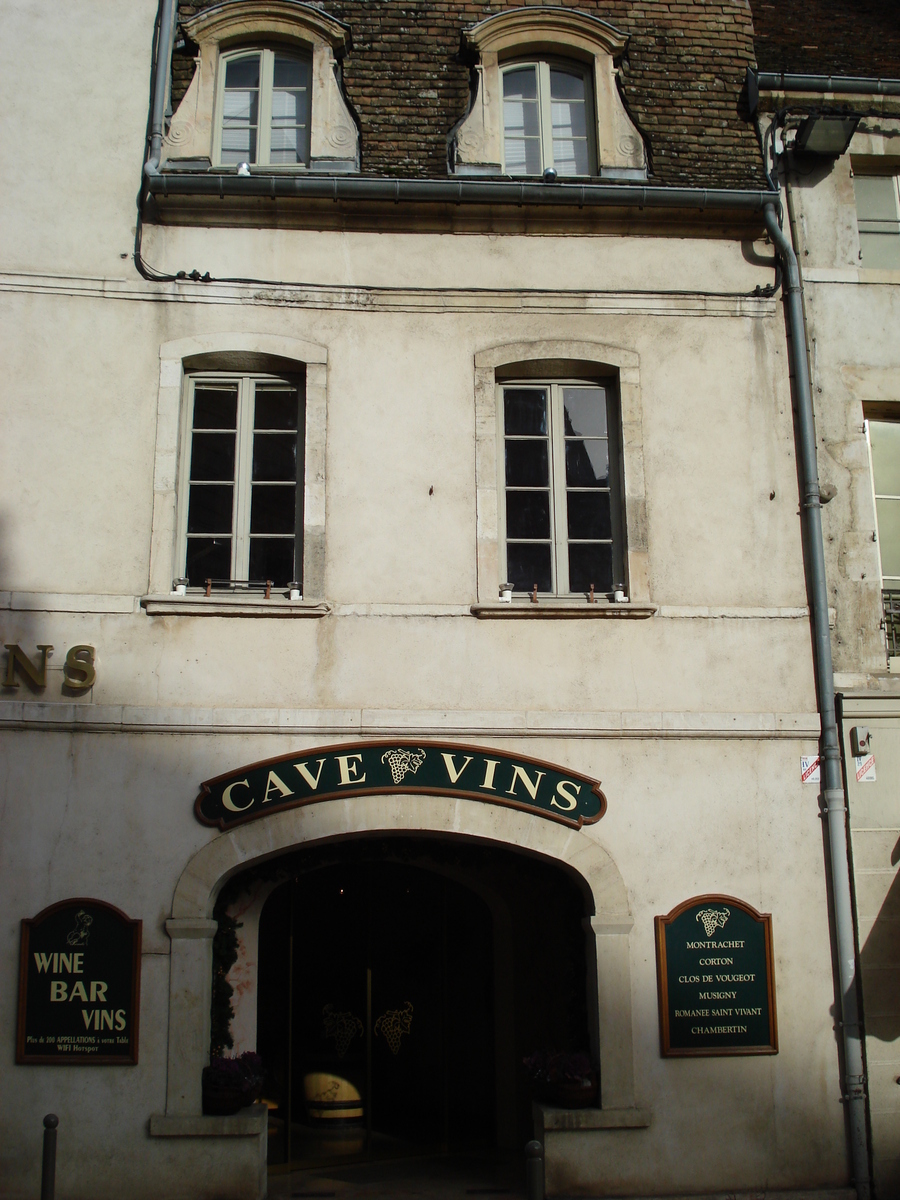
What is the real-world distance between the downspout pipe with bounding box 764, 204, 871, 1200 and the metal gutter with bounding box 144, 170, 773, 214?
482 millimetres

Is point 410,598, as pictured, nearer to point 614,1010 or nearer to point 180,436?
point 180,436

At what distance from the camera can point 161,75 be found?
28.5 feet

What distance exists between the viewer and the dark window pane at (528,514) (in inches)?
330

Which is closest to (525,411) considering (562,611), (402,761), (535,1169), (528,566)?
(528,566)

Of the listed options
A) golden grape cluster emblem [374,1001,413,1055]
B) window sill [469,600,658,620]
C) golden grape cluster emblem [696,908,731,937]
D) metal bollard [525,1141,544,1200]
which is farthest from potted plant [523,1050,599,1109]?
window sill [469,600,658,620]

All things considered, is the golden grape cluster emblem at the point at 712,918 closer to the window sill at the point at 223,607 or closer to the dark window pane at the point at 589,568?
the dark window pane at the point at 589,568

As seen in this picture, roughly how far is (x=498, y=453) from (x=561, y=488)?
0.52m

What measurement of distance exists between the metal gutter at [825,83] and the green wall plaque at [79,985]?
7.65 meters

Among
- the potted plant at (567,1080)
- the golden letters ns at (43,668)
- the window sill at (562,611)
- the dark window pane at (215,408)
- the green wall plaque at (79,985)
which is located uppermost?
the dark window pane at (215,408)

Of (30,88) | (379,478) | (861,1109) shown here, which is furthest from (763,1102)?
(30,88)

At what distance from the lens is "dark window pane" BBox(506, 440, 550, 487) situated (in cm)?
846

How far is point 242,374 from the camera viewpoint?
845 centimetres

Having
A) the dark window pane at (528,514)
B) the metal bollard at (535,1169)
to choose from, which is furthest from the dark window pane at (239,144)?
the metal bollard at (535,1169)

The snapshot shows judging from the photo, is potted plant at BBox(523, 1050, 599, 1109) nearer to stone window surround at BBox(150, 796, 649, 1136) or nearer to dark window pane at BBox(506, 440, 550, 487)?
stone window surround at BBox(150, 796, 649, 1136)
